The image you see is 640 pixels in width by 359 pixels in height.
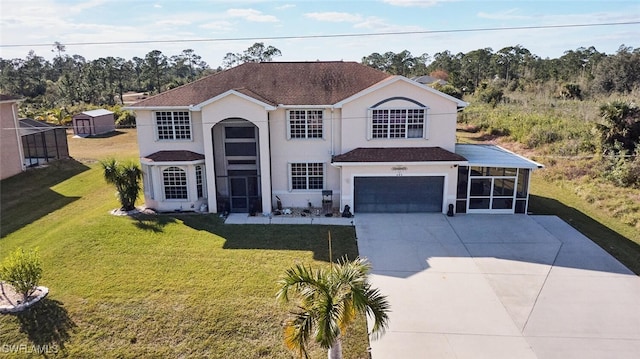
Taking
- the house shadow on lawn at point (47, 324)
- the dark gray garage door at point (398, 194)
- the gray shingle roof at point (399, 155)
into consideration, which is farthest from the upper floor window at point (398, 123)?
the house shadow on lawn at point (47, 324)

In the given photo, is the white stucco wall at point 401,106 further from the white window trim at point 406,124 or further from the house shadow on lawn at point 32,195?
the house shadow on lawn at point 32,195

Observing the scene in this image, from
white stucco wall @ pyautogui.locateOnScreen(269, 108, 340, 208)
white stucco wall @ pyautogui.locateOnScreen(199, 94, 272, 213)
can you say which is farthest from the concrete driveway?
white stucco wall @ pyautogui.locateOnScreen(199, 94, 272, 213)

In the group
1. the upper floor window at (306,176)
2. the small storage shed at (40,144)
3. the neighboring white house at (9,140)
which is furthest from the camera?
the small storage shed at (40,144)

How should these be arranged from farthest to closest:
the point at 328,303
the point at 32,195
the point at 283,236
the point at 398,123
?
the point at 32,195
the point at 398,123
the point at 283,236
the point at 328,303

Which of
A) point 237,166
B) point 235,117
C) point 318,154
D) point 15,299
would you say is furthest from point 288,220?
point 15,299

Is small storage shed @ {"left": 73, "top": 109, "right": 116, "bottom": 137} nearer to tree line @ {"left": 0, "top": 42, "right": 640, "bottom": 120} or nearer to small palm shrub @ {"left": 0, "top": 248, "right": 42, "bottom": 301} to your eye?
tree line @ {"left": 0, "top": 42, "right": 640, "bottom": 120}

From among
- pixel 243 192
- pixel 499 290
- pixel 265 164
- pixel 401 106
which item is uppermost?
pixel 401 106

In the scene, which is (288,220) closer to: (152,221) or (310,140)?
(310,140)
